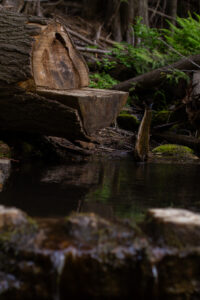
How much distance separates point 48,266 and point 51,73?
3041mm

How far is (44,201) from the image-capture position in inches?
117

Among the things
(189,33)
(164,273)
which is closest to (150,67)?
(189,33)

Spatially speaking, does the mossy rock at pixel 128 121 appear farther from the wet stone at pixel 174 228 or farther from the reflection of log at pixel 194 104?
the wet stone at pixel 174 228

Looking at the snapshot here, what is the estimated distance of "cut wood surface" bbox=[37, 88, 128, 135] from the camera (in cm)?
373

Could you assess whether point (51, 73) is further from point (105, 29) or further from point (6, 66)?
point (105, 29)

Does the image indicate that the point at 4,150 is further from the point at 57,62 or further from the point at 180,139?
the point at 180,139

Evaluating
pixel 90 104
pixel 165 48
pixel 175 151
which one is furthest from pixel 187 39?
pixel 90 104

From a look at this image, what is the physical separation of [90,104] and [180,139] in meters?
3.48

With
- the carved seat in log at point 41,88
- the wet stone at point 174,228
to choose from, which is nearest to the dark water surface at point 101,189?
the wet stone at point 174,228

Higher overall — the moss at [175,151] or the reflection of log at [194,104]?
the reflection of log at [194,104]

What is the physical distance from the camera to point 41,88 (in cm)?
393

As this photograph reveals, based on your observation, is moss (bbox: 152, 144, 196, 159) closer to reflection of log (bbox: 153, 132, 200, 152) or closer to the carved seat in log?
reflection of log (bbox: 153, 132, 200, 152)

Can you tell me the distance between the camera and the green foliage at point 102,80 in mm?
8898

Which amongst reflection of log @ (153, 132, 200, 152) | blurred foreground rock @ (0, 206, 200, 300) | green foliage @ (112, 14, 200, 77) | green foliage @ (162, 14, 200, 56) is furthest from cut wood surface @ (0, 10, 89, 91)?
green foliage @ (162, 14, 200, 56)
